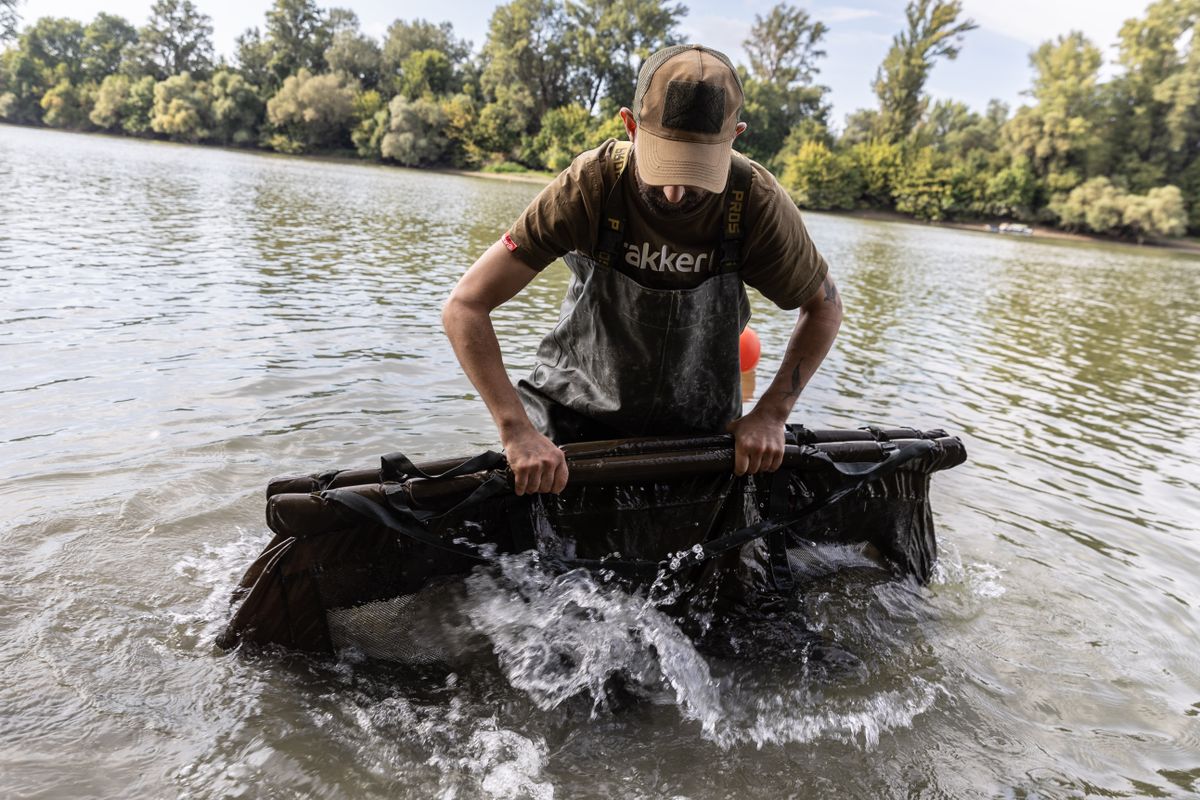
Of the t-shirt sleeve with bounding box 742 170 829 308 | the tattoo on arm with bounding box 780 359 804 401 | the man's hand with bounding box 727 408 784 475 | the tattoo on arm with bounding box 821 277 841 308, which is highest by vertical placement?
the t-shirt sleeve with bounding box 742 170 829 308

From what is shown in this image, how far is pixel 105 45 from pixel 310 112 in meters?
48.8

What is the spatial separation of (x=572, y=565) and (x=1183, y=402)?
35.2 ft

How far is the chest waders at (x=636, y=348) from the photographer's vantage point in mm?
2754

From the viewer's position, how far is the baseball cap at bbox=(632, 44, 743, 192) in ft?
7.88

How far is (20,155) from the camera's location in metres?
30.2

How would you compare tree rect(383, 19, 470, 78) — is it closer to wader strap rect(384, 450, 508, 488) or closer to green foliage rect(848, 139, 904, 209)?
green foliage rect(848, 139, 904, 209)

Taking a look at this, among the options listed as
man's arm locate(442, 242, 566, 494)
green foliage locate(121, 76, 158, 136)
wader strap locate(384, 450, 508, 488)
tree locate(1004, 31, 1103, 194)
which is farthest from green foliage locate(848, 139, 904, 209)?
green foliage locate(121, 76, 158, 136)

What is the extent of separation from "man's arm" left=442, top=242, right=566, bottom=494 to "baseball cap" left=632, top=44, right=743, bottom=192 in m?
0.67

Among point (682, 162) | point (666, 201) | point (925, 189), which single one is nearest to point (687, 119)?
point (682, 162)

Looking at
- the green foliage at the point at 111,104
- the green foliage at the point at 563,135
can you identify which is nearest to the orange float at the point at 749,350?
the green foliage at the point at 563,135

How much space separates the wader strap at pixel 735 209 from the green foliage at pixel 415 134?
239ft

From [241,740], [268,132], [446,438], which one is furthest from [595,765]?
[268,132]

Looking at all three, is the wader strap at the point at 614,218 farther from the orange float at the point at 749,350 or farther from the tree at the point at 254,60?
the tree at the point at 254,60

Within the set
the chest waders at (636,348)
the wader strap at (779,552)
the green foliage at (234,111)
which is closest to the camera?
the chest waders at (636,348)
